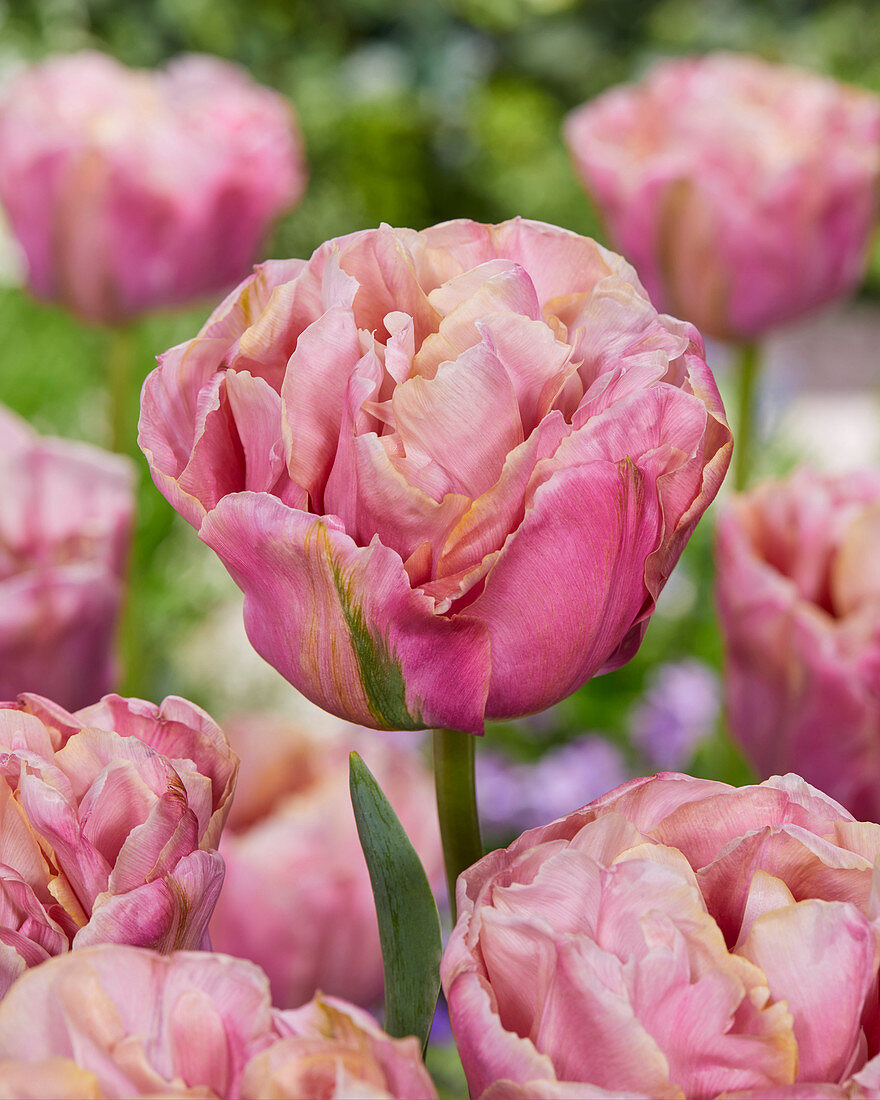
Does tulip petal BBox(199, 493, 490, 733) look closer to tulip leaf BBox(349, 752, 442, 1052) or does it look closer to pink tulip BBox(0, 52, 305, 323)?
tulip leaf BBox(349, 752, 442, 1052)

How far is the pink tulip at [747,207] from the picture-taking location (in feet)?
2.60

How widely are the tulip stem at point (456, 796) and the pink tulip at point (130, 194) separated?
0.64 metres

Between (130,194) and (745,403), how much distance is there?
39 centimetres

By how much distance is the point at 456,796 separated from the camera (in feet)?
0.93

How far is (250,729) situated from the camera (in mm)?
750

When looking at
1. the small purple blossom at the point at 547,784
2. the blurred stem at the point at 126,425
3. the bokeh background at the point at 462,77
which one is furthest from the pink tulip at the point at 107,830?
the bokeh background at the point at 462,77

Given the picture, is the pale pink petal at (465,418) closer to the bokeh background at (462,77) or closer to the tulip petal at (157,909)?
the tulip petal at (157,909)

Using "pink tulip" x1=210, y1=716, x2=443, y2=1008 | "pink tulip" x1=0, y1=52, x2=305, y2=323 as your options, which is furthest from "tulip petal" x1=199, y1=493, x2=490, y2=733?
"pink tulip" x1=0, y1=52, x2=305, y2=323

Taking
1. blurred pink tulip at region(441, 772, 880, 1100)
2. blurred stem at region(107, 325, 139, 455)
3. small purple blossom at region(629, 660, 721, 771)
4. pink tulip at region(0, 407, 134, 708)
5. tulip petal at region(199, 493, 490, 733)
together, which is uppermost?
tulip petal at region(199, 493, 490, 733)

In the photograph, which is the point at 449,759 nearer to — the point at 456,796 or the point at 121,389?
the point at 456,796

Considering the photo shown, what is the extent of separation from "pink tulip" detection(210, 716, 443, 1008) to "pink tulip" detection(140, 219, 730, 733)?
0.36 meters

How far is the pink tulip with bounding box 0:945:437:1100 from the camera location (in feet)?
0.66

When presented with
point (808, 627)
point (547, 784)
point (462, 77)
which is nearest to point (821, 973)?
point (808, 627)

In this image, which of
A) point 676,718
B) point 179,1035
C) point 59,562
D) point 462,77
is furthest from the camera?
point 462,77
